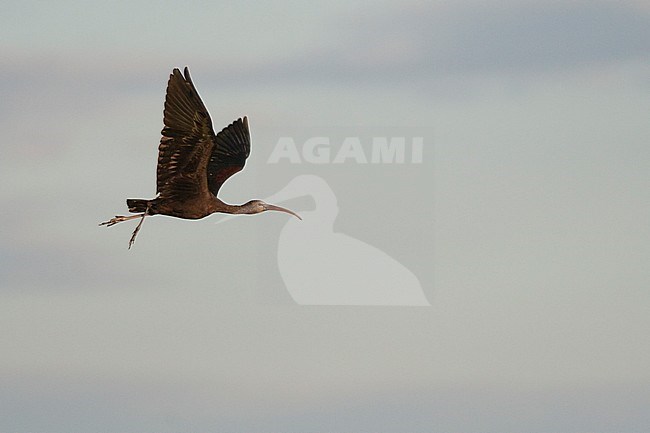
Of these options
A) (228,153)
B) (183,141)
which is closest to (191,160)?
(183,141)

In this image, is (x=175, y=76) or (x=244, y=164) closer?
(x=175, y=76)

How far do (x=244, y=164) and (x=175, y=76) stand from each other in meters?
2.59

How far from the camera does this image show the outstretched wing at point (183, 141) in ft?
67.6

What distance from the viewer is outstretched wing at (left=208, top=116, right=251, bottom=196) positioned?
74.4 feet

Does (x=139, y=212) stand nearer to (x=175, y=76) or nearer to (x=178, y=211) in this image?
(x=178, y=211)

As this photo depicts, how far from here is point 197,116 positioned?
20.7 meters

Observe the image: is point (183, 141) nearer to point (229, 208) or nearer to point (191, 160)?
point (191, 160)

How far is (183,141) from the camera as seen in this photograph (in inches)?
824

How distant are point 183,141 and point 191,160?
1.05ft

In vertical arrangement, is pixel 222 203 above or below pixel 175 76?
below

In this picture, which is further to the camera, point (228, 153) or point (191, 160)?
point (228, 153)

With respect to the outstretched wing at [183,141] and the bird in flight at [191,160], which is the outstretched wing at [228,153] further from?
the outstretched wing at [183,141]

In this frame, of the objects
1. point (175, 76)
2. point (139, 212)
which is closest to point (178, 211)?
point (139, 212)

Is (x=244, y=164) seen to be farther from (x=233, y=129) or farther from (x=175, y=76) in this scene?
(x=175, y=76)
